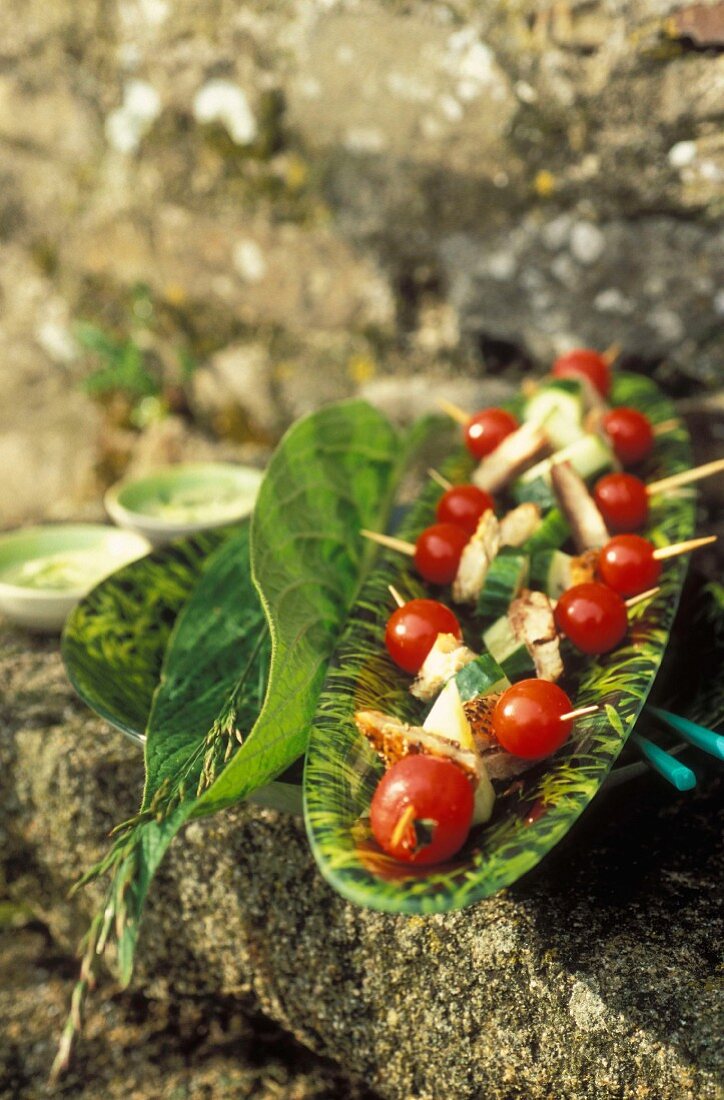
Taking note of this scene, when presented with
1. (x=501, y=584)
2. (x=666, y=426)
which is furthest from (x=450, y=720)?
(x=666, y=426)

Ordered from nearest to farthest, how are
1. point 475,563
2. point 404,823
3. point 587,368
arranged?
1. point 404,823
2. point 475,563
3. point 587,368

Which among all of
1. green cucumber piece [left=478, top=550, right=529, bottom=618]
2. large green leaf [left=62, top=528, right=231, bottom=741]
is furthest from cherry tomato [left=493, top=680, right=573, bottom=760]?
large green leaf [left=62, top=528, right=231, bottom=741]

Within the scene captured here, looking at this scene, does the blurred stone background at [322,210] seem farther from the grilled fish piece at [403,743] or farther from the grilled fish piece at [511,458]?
the grilled fish piece at [403,743]

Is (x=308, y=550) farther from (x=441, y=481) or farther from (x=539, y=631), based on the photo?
(x=539, y=631)

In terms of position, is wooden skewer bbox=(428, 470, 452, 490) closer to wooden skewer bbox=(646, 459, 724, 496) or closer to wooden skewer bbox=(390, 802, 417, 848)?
wooden skewer bbox=(646, 459, 724, 496)

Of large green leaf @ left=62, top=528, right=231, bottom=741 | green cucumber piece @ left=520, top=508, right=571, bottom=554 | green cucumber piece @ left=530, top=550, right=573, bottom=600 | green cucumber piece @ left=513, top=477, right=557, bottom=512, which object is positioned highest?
green cucumber piece @ left=513, top=477, right=557, bottom=512

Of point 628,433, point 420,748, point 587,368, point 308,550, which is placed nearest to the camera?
point 420,748
